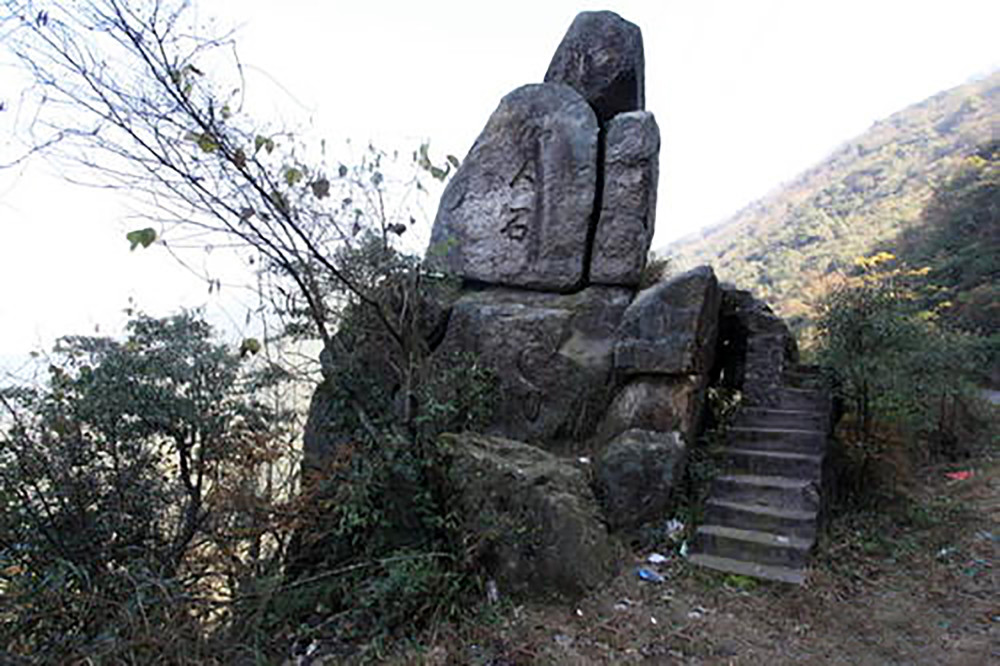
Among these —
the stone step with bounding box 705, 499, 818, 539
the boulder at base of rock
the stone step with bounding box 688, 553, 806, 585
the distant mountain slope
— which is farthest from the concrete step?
the distant mountain slope

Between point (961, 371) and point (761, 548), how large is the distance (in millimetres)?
5486

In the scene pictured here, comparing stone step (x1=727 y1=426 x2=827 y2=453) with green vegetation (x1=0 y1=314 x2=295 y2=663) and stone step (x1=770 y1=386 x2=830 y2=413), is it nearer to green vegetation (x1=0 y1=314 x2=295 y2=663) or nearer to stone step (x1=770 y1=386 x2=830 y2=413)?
stone step (x1=770 y1=386 x2=830 y2=413)

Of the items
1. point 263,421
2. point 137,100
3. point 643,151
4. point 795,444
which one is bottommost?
point 795,444

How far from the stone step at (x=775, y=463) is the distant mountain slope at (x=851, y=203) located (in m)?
21.0

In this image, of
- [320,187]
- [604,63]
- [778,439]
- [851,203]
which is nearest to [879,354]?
[778,439]

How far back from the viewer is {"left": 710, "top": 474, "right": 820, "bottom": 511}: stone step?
15.5 ft

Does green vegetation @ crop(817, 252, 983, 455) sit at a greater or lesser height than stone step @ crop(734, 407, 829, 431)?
greater

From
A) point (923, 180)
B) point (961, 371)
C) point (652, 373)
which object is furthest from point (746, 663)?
point (923, 180)

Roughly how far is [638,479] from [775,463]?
1.43m

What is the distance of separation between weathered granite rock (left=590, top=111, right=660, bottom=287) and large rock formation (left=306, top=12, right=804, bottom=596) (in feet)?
0.06

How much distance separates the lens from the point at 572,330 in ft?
20.6

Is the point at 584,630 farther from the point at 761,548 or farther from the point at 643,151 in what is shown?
the point at 643,151

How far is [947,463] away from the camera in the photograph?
7395 millimetres

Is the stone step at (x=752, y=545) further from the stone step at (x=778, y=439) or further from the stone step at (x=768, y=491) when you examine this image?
the stone step at (x=778, y=439)
